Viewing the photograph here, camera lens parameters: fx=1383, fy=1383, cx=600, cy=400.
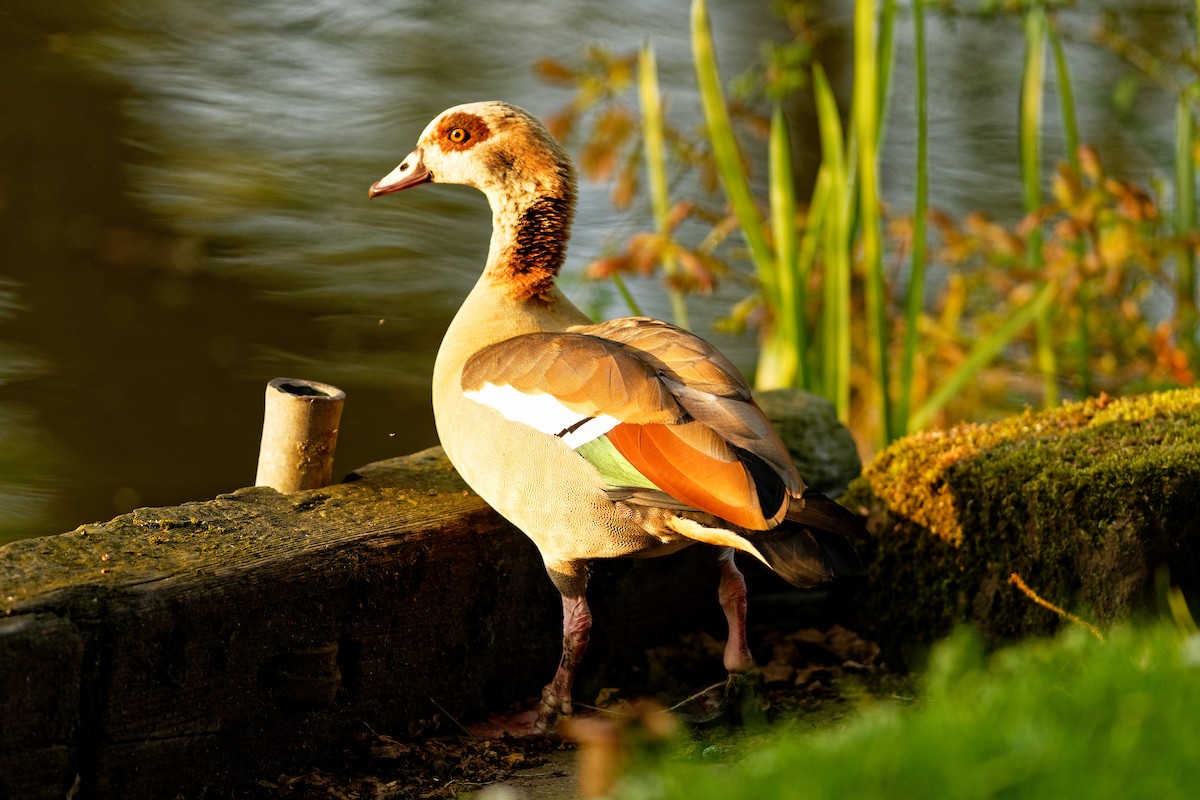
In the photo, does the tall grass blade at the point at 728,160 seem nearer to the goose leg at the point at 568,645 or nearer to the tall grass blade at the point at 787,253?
the tall grass blade at the point at 787,253

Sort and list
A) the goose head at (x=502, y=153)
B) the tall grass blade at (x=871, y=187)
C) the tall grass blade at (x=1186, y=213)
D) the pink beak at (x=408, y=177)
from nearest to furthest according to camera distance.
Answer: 1. the goose head at (x=502, y=153)
2. the pink beak at (x=408, y=177)
3. the tall grass blade at (x=871, y=187)
4. the tall grass blade at (x=1186, y=213)

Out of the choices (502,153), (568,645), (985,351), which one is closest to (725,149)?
(985,351)

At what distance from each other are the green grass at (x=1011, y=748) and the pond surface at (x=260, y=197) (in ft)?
12.5

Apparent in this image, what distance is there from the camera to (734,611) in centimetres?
370

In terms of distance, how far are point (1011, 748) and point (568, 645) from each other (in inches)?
66.1

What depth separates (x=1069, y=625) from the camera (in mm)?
3566

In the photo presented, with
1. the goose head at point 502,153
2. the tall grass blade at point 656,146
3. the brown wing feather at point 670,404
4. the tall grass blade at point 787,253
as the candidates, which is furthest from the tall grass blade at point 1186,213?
the brown wing feather at point 670,404

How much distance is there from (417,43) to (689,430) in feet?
24.4

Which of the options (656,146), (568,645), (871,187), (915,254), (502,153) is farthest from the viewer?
(656,146)

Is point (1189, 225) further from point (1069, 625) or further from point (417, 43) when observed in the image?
point (417, 43)

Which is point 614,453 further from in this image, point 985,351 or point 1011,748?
point 985,351

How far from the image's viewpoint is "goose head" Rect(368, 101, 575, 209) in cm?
408

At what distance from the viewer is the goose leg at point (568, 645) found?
359 cm

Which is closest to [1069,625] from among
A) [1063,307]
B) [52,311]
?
[1063,307]
